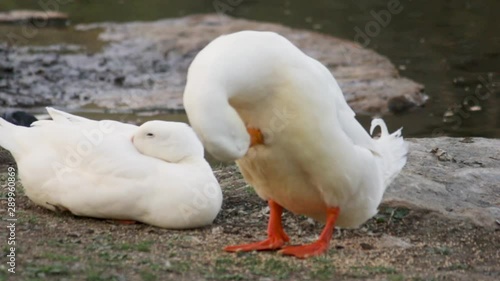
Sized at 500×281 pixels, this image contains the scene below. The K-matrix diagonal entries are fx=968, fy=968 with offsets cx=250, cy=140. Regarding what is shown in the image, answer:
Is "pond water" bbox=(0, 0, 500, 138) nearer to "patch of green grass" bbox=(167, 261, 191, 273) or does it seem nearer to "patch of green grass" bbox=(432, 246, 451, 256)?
"patch of green grass" bbox=(432, 246, 451, 256)

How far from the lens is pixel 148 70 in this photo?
1541cm

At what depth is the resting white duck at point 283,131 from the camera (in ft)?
15.1

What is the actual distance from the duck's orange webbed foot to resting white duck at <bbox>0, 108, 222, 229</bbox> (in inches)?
44.2

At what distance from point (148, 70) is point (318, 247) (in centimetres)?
1019

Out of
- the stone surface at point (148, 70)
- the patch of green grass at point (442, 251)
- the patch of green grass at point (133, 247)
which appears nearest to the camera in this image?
the patch of green grass at point (133, 247)

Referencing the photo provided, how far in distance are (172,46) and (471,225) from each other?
10985 mm

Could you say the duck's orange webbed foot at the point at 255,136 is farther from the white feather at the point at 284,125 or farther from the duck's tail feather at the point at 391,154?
the duck's tail feather at the point at 391,154

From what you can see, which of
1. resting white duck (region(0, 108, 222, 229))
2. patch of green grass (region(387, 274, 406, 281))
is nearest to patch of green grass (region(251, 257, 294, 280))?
patch of green grass (region(387, 274, 406, 281))

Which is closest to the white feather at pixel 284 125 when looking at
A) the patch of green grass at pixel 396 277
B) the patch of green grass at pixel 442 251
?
the patch of green grass at pixel 442 251

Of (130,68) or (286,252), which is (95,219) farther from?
(130,68)

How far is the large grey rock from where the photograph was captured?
656 centimetres

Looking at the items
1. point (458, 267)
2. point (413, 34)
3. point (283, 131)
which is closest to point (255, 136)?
point (283, 131)

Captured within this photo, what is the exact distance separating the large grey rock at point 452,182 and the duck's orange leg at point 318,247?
3.46 ft

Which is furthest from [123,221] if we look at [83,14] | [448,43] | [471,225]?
[83,14]
